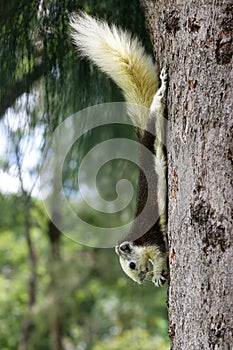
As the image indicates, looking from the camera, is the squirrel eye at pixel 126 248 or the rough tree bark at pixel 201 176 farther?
the squirrel eye at pixel 126 248

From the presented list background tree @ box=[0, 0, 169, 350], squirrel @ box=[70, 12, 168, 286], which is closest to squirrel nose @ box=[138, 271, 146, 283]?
squirrel @ box=[70, 12, 168, 286]

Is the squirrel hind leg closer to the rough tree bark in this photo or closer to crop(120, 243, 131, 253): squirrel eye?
the rough tree bark

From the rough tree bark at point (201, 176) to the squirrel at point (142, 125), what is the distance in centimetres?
8

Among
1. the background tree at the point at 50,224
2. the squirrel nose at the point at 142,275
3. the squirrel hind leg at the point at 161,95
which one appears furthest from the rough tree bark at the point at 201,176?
the background tree at the point at 50,224

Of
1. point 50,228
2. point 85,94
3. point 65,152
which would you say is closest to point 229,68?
point 85,94

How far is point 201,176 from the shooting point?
1.09m

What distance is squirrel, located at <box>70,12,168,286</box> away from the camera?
4.21ft

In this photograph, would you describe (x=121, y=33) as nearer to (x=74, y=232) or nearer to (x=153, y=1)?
(x=153, y=1)

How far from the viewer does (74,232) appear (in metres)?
4.99

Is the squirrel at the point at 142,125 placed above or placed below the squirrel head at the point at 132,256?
above

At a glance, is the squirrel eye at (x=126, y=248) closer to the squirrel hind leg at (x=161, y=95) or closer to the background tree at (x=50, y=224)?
the squirrel hind leg at (x=161, y=95)

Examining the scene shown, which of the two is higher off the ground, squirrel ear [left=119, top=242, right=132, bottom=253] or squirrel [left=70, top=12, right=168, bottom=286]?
squirrel [left=70, top=12, right=168, bottom=286]

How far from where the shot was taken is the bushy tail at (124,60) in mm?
1385

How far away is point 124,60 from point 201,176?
1.34ft
